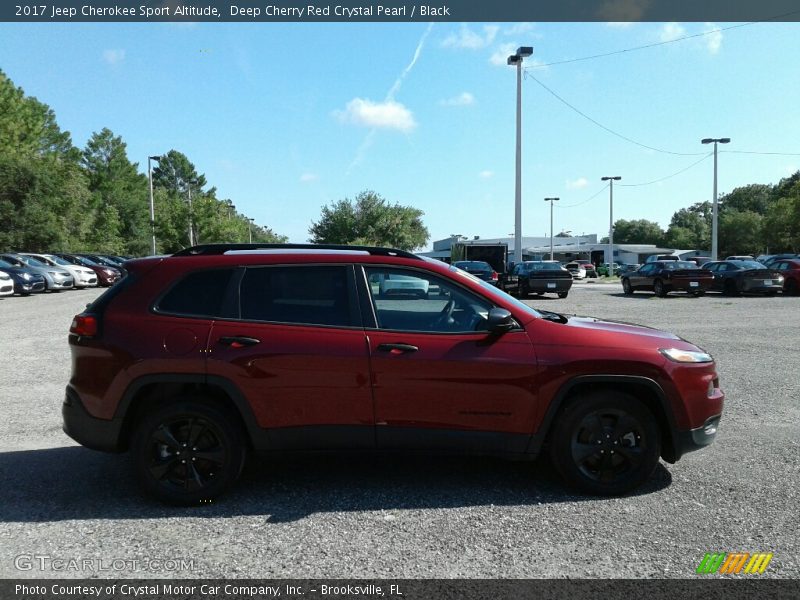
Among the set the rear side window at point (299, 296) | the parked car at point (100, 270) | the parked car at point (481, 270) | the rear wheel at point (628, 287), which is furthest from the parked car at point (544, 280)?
the parked car at point (100, 270)

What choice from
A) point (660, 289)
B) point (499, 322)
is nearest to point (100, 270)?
point (660, 289)

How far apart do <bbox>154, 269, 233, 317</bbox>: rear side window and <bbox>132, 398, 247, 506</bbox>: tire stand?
61 cm

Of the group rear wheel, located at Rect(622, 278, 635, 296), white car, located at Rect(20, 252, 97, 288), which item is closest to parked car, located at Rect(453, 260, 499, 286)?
rear wheel, located at Rect(622, 278, 635, 296)

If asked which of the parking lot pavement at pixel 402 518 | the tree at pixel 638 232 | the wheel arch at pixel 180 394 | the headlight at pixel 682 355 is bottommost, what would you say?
the parking lot pavement at pixel 402 518

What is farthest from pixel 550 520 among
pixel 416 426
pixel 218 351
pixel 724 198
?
pixel 724 198

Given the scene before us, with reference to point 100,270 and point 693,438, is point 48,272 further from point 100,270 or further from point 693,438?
point 693,438

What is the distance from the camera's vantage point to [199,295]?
4.36 metres

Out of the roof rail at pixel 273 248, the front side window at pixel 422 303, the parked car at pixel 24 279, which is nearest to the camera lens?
the front side window at pixel 422 303

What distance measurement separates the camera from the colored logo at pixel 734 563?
3.31m

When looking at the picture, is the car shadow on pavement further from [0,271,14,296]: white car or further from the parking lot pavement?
[0,271,14,296]: white car

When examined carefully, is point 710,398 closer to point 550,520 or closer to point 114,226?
point 550,520

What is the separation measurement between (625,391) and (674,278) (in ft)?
71.5

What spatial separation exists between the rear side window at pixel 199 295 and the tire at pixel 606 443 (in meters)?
2.45

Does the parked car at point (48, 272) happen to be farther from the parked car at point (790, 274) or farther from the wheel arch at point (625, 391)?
the parked car at point (790, 274)
